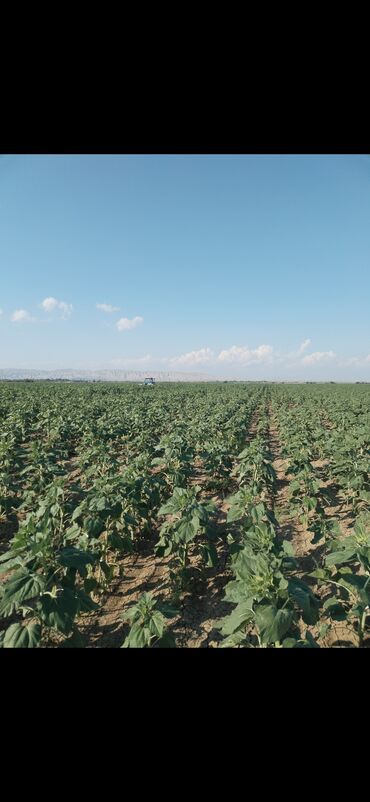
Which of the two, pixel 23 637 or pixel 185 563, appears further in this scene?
pixel 185 563

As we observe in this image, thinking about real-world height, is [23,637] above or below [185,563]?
above

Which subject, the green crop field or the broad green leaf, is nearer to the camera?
the broad green leaf

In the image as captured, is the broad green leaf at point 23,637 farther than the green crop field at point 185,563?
No
